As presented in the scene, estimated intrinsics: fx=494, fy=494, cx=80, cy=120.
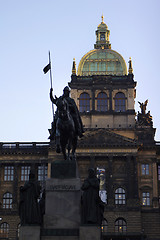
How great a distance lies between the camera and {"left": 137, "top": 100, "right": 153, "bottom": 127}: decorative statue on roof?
82000 mm

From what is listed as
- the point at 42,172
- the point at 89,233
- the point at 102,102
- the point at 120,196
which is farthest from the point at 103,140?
the point at 89,233

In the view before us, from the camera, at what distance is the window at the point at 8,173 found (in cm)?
7969

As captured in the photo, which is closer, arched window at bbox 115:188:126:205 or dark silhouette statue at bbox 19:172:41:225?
dark silhouette statue at bbox 19:172:41:225

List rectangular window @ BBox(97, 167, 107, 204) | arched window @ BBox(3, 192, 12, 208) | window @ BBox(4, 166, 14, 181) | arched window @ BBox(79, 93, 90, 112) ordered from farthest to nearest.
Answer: arched window @ BBox(79, 93, 90, 112)
window @ BBox(4, 166, 14, 181)
arched window @ BBox(3, 192, 12, 208)
rectangular window @ BBox(97, 167, 107, 204)

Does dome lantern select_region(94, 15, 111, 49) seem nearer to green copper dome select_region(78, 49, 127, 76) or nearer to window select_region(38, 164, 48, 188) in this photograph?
green copper dome select_region(78, 49, 127, 76)

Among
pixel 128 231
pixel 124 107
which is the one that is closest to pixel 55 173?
pixel 128 231

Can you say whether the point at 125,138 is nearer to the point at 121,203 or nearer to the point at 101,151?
the point at 101,151

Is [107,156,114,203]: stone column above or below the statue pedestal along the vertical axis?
above

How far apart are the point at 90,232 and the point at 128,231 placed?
5564 centimetres

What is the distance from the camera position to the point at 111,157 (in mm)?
76000

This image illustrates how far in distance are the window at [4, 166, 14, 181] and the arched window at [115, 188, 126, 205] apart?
56.4ft

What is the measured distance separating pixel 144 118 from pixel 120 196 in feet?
48.4

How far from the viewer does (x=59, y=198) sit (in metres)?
18.5

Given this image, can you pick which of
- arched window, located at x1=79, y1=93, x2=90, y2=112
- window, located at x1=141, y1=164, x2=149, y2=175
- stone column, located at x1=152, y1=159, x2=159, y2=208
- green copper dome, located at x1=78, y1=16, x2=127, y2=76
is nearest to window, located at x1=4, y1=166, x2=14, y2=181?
arched window, located at x1=79, y1=93, x2=90, y2=112
